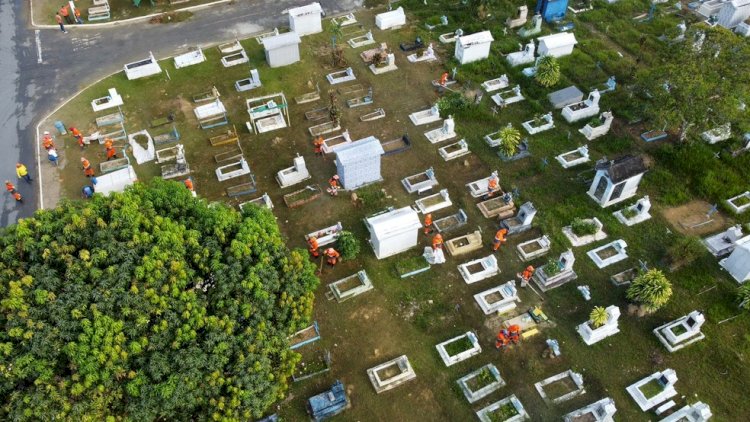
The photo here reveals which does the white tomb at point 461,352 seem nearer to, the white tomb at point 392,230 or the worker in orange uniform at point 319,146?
the white tomb at point 392,230

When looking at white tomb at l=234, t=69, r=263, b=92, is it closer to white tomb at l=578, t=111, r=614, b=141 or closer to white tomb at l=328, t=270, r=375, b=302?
white tomb at l=328, t=270, r=375, b=302

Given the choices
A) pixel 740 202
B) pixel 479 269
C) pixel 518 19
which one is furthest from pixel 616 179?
pixel 518 19

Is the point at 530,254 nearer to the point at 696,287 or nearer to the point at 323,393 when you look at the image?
the point at 696,287

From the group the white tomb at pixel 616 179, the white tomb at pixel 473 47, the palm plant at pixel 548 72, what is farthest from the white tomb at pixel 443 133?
the white tomb at pixel 616 179

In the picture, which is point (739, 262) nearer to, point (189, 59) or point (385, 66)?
point (385, 66)

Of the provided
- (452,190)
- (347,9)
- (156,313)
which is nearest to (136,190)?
(156,313)

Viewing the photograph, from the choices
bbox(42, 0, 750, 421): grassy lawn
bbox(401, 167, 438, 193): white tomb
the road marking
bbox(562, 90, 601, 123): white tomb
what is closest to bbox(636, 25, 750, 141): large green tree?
bbox(42, 0, 750, 421): grassy lawn
